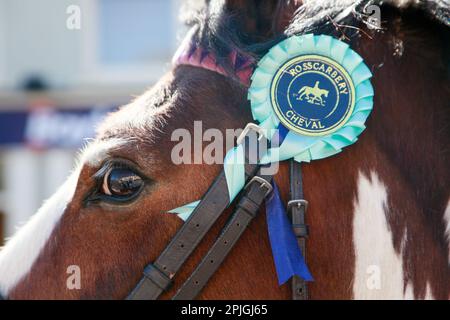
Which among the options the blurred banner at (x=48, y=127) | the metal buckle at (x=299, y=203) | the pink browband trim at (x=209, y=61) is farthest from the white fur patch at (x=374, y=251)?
the blurred banner at (x=48, y=127)

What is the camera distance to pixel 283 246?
2.14 metres

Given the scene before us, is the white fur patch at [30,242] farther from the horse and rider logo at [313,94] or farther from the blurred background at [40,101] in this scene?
the blurred background at [40,101]

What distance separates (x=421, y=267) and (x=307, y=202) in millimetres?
426

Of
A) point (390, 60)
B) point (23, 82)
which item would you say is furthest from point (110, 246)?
point (23, 82)

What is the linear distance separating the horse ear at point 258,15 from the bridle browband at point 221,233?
332 millimetres

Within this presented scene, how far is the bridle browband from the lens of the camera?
7.13ft

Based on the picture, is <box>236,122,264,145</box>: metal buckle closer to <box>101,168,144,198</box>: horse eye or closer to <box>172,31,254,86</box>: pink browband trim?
<box>172,31,254,86</box>: pink browband trim

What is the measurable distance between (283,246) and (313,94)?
51cm

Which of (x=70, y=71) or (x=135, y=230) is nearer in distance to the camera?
(x=135, y=230)

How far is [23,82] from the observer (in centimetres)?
1033

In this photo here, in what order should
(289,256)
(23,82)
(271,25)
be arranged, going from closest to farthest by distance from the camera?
(289,256), (271,25), (23,82)

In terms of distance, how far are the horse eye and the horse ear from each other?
60cm

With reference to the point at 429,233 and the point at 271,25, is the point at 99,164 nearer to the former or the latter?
the point at 271,25

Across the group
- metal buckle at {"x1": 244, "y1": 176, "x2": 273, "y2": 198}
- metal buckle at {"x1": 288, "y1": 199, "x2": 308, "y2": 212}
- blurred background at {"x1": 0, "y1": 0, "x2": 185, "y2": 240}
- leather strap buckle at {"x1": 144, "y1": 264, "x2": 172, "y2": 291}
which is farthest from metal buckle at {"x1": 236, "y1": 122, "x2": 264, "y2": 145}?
blurred background at {"x1": 0, "y1": 0, "x2": 185, "y2": 240}
